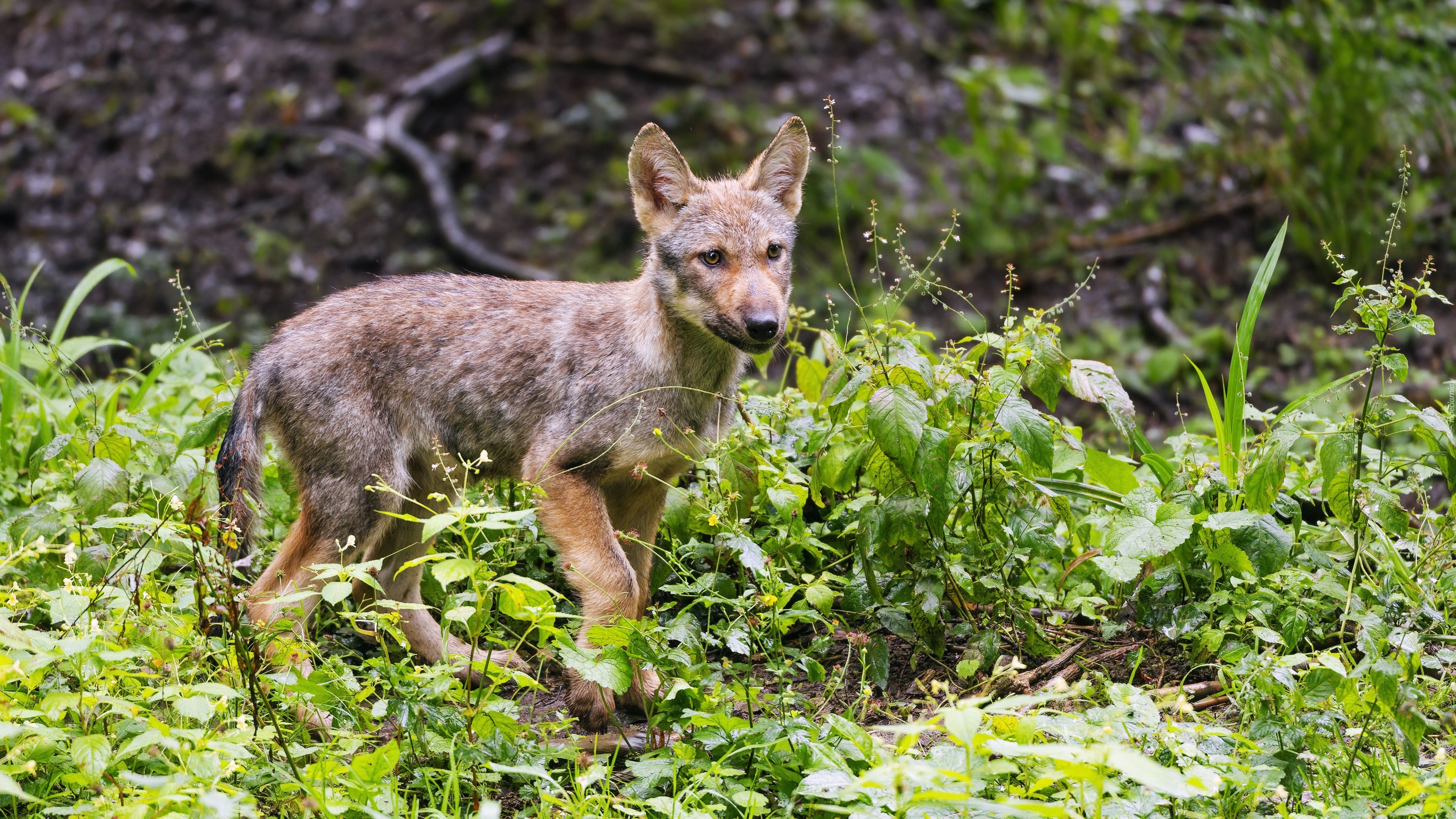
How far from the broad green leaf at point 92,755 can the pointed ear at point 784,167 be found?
324 cm

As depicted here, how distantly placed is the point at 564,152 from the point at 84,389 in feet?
21.3

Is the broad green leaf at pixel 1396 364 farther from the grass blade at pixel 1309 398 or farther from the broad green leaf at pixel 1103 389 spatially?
the broad green leaf at pixel 1103 389

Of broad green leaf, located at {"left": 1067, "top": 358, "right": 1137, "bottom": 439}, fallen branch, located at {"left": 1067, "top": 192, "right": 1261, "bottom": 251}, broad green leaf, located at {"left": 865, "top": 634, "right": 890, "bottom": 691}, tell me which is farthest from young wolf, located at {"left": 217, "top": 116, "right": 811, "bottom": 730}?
fallen branch, located at {"left": 1067, "top": 192, "right": 1261, "bottom": 251}

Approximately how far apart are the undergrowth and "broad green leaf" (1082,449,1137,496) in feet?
0.09

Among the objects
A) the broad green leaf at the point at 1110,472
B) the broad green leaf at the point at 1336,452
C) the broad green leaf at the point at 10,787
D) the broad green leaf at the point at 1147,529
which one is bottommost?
the broad green leaf at the point at 1110,472

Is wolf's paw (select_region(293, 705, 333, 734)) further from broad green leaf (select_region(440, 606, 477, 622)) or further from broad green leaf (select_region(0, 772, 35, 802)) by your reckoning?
broad green leaf (select_region(0, 772, 35, 802))

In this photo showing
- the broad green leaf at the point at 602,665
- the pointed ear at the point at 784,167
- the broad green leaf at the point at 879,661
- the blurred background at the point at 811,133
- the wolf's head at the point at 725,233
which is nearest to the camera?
the broad green leaf at the point at 602,665

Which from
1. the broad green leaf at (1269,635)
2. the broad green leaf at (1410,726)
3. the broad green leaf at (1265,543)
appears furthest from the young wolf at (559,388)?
the broad green leaf at (1410,726)

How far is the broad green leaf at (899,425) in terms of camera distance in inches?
155

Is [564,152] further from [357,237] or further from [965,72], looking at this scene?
[965,72]

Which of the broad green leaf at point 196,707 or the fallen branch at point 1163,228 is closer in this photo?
the broad green leaf at point 196,707

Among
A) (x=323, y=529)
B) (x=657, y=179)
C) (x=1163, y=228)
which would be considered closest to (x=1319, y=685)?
(x=657, y=179)

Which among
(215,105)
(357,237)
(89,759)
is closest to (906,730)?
(89,759)

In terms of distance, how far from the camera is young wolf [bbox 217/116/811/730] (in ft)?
15.2
